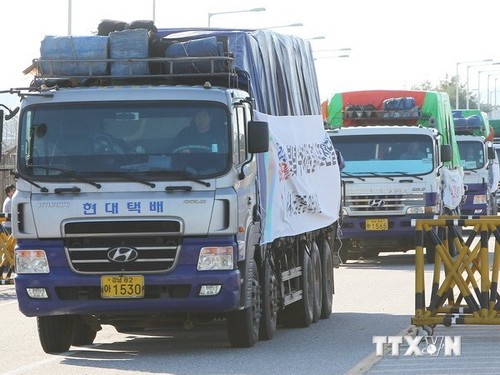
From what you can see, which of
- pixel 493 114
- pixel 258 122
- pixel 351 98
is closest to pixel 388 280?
pixel 351 98

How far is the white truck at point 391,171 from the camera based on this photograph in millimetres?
29375

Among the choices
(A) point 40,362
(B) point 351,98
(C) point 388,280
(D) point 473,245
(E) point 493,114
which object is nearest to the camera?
(A) point 40,362

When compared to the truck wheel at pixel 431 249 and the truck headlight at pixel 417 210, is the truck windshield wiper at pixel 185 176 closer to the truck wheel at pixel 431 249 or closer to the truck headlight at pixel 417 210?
the truck wheel at pixel 431 249

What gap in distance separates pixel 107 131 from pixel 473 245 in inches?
156

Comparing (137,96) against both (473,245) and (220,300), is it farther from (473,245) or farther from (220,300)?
(473,245)

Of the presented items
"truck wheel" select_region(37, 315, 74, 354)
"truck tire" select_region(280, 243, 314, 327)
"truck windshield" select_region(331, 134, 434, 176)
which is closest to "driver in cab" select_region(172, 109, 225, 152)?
"truck wheel" select_region(37, 315, 74, 354)

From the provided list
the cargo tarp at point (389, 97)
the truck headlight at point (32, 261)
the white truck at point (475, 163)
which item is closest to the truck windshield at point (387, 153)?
the cargo tarp at point (389, 97)

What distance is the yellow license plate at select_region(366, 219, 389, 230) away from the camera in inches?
1172

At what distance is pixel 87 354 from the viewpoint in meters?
15.4

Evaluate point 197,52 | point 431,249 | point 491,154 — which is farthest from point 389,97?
point 197,52

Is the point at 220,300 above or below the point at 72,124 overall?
below

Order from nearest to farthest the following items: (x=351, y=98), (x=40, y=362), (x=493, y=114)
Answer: (x=40, y=362) → (x=351, y=98) → (x=493, y=114)

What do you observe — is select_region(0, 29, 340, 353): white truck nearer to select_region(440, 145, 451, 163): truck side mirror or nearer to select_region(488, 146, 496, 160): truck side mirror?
select_region(440, 145, 451, 163): truck side mirror
